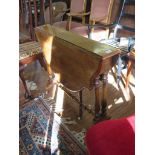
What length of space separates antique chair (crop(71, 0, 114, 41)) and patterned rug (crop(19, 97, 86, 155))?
115 cm

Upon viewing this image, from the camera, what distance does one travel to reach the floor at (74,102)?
1827 mm

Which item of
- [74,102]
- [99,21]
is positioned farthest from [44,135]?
[99,21]

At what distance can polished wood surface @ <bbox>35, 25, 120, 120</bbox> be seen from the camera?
4.15ft

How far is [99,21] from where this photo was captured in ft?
8.77

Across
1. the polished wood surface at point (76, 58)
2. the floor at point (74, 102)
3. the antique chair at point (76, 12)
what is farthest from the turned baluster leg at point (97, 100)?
the antique chair at point (76, 12)

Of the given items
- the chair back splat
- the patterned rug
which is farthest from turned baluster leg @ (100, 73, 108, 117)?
the chair back splat

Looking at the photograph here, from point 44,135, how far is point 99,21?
1.77 meters

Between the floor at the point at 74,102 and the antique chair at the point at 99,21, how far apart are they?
59 centimetres

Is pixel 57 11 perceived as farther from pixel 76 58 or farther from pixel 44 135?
pixel 44 135

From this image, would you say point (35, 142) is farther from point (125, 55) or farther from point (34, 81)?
point (125, 55)

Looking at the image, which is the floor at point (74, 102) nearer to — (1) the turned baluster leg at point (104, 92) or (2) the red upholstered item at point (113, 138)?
(1) the turned baluster leg at point (104, 92)

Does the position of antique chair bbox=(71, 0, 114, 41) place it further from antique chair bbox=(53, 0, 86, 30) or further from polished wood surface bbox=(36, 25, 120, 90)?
polished wood surface bbox=(36, 25, 120, 90)
